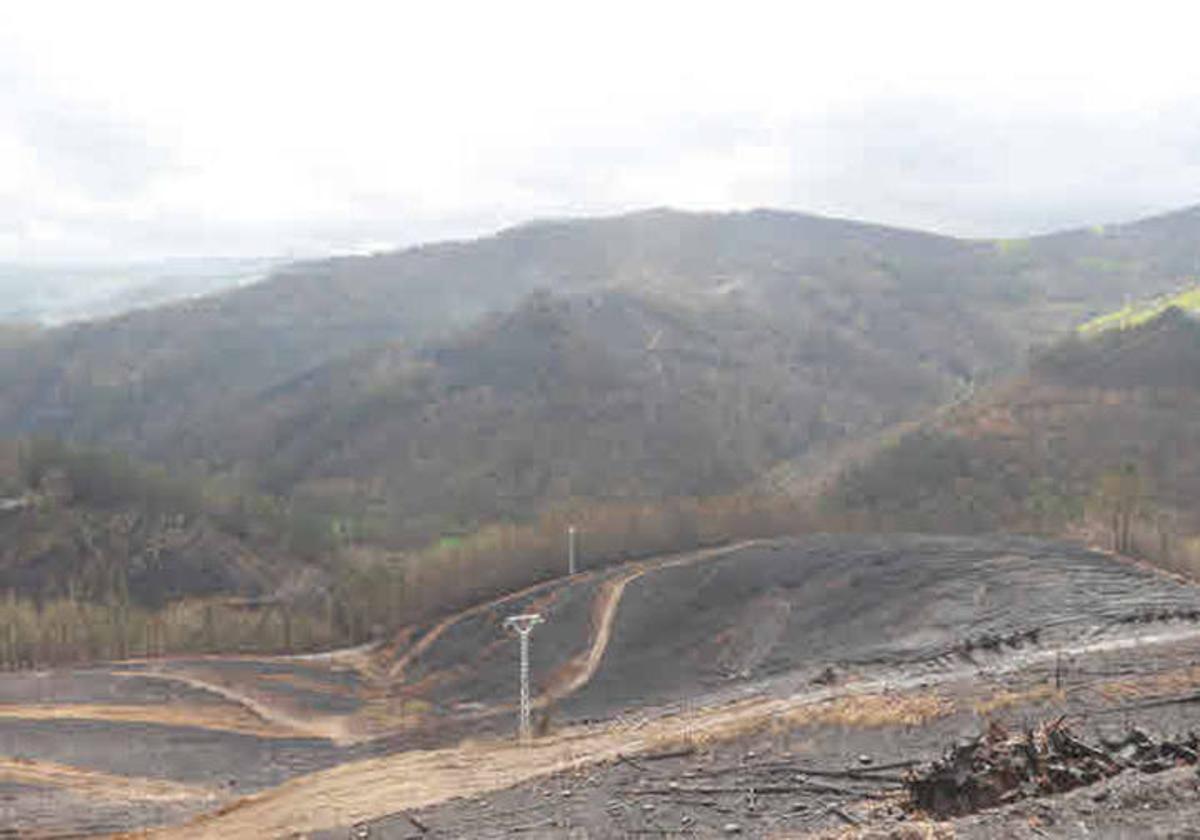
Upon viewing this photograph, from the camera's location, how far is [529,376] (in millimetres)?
115875

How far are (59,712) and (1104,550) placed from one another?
39.5 m

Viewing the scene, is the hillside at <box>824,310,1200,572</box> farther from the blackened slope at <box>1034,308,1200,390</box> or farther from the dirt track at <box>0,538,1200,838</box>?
the dirt track at <box>0,538,1200,838</box>

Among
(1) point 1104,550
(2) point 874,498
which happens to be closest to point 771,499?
(2) point 874,498

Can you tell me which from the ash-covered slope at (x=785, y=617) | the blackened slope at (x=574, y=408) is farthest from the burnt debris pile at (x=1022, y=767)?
the blackened slope at (x=574, y=408)

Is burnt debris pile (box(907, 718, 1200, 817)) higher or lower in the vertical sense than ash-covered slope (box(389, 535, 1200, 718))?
higher

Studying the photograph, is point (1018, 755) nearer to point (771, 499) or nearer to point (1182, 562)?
point (1182, 562)

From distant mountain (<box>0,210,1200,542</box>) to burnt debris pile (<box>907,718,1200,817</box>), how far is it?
68104 millimetres

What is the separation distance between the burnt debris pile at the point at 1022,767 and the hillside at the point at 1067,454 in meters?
29.7

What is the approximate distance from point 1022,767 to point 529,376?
105242 mm

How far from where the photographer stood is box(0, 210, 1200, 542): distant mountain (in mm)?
96188

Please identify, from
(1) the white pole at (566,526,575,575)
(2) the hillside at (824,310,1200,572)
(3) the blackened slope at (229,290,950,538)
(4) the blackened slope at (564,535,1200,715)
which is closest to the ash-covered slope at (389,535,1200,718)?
(4) the blackened slope at (564,535,1200,715)

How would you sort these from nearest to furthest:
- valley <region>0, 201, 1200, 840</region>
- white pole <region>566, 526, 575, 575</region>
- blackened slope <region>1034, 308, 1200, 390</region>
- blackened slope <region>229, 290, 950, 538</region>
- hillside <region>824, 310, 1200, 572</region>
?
valley <region>0, 201, 1200, 840</region>
white pole <region>566, 526, 575, 575</region>
hillside <region>824, 310, 1200, 572</region>
blackened slope <region>1034, 308, 1200, 390</region>
blackened slope <region>229, 290, 950, 538</region>

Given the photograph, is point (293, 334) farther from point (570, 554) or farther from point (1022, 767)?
point (1022, 767)

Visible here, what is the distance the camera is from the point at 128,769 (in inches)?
900
